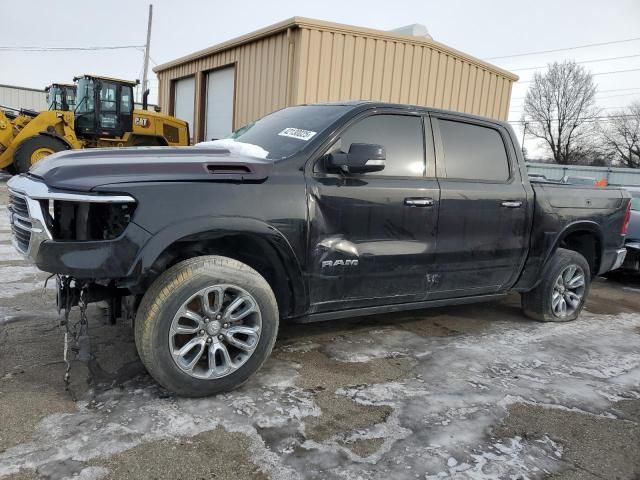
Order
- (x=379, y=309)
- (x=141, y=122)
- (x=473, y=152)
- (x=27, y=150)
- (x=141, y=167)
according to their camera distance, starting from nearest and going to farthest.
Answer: (x=141, y=167) → (x=379, y=309) → (x=473, y=152) → (x=27, y=150) → (x=141, y=122)

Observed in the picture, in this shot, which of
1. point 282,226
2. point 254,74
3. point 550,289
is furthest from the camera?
point 254,74

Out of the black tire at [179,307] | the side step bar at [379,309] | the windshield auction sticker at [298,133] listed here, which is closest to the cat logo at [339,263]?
the side step bar at [379,309]

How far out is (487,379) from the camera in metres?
3.60

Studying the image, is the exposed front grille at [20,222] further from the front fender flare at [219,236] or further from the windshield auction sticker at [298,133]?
the windshield auction sticker at [298,133]

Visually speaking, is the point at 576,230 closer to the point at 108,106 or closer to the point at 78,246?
the point at 78,246

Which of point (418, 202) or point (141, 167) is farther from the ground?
point (141, 167)

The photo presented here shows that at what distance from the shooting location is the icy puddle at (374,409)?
2482 millimetres

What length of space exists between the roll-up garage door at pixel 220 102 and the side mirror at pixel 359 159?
11.5m

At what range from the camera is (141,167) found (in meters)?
2.88

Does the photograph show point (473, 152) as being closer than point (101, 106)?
Yes

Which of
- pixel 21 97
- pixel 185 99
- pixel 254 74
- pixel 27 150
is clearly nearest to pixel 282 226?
pixel 254 74

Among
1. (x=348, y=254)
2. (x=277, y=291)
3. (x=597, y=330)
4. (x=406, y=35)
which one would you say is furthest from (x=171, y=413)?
(x=406, y=35)

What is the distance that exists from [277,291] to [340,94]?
9.03 metres

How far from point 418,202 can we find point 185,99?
15.4m
